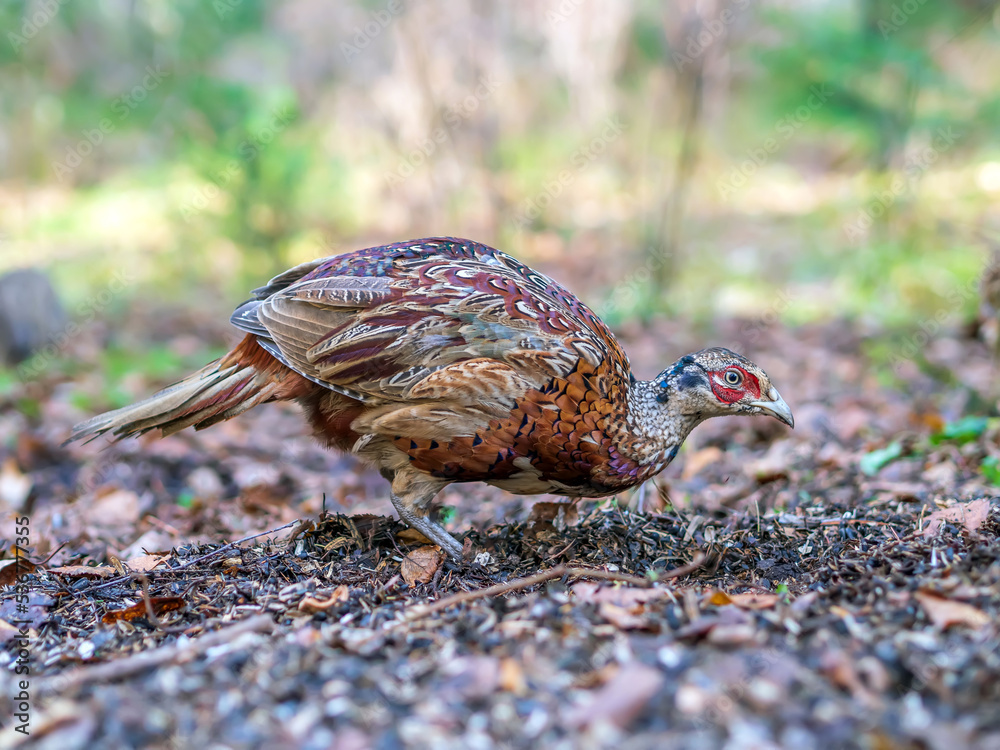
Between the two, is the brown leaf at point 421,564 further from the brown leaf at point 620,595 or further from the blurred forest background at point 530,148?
the blurred forest background at point 530,148

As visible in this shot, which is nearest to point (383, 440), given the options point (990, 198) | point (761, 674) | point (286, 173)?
point (761, 674)

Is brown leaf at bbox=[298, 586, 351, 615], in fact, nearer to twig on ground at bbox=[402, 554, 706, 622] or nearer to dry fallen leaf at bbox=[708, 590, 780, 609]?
twig on ground at bbox=[402, 554, 706, 622]

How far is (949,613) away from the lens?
2.39 metres

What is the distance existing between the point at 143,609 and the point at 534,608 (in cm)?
135

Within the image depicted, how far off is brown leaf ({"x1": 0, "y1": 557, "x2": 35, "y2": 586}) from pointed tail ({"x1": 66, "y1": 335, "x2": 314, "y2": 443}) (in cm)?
55

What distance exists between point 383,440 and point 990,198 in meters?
11.3

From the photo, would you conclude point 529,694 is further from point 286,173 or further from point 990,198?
point 990,198

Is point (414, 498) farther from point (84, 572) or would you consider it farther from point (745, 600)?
point (745, 600)

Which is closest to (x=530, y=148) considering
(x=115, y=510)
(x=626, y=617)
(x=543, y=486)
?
(x=115, y=510)

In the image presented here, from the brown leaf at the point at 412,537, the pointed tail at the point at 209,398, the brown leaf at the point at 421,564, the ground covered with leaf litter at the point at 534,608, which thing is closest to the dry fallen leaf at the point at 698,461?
the ground covered with leaf litter at the point at 534,608

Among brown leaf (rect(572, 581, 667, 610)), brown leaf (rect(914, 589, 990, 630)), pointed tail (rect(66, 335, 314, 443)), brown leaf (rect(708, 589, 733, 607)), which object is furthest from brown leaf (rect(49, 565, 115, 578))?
brown leaf (rect(914, 589, 990, 630))

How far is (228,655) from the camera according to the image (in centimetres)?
247

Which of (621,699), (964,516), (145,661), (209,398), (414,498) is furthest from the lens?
(209,398)

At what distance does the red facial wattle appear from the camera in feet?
12.3
